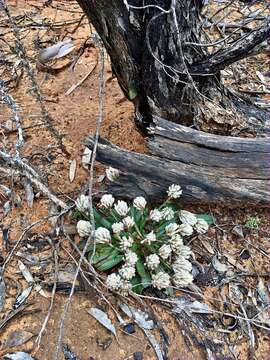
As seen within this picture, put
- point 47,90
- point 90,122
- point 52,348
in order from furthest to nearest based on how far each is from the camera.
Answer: point 47,90 < point 90,122 < point 52,348

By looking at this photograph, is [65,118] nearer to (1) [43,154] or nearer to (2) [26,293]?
(1) [43,154]

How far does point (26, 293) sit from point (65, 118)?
107 centimetres

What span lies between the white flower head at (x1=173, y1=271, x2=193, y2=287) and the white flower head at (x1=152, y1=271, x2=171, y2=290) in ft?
0.15

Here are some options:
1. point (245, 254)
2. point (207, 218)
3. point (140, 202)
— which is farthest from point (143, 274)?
point (245, 254)

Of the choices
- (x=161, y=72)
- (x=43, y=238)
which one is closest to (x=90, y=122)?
(x=161, y=72)

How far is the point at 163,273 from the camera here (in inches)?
70.8

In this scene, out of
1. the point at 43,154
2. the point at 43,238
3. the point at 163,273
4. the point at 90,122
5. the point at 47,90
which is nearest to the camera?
the point at 163,273

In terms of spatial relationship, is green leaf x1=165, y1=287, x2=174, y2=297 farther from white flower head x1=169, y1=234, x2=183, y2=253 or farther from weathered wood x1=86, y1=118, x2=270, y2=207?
weathered wood x1=86, y1=118, x2=270, y2=207

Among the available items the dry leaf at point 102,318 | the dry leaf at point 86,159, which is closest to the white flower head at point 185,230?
the dry leaf at point 102,318

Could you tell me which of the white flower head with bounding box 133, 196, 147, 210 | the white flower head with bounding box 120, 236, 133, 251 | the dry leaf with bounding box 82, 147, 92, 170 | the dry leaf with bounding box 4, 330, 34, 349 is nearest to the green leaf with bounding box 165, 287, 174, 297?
the white flower head with bounding box 120, 236, 133, 251

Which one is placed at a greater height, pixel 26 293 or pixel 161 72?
pixel 161 72

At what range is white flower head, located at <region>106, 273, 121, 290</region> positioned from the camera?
175cm

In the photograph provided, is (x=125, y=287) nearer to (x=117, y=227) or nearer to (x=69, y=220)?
(x=117, y=227)

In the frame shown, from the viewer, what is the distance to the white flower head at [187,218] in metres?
1.93
